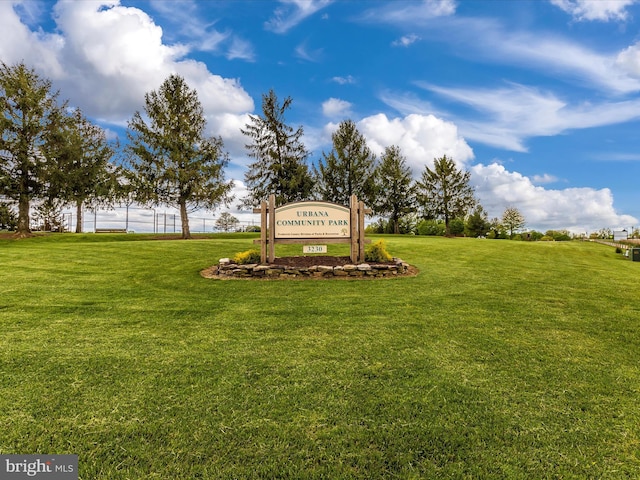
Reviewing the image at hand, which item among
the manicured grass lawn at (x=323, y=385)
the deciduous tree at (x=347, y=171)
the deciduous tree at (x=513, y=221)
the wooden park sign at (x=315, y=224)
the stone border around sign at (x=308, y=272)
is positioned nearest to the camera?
the manicured grass lawn at (x=323, y=385)

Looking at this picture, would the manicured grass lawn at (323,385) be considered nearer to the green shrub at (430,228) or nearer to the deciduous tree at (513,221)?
the green shrub at (430,228)

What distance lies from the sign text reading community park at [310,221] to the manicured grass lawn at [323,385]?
366 cm

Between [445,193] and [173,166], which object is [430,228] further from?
[173,166]

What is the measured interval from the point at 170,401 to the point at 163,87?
31405 mm

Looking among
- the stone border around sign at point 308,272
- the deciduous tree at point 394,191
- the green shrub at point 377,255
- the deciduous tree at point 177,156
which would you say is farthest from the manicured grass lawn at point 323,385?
the deciduous tree at point 394,191

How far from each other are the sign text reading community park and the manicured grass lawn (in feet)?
12.0

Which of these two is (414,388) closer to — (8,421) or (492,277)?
(8,421)

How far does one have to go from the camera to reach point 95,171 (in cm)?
2750

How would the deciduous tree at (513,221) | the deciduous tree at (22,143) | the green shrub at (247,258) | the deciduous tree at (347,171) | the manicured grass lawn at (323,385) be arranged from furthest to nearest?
1. the deciduous tree at (513,221)
2. the deciduous tree at (347,171)
3. the deciduous tree at (22,143)
4. the green shrub at (247,258)
5. the manicured grass lawn at (323,385)

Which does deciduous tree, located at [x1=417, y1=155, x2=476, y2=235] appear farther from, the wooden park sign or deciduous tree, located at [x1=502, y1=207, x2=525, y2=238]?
the wooden park sign

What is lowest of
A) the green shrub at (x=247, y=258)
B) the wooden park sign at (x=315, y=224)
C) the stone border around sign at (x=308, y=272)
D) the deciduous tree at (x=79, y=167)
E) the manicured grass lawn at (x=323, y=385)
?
the manicured grass lawn at (x=323, y=385)

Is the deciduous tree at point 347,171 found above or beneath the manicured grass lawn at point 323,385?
above

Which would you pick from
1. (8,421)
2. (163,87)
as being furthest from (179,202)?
(8,421)

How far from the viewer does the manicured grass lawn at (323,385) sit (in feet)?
7.36
